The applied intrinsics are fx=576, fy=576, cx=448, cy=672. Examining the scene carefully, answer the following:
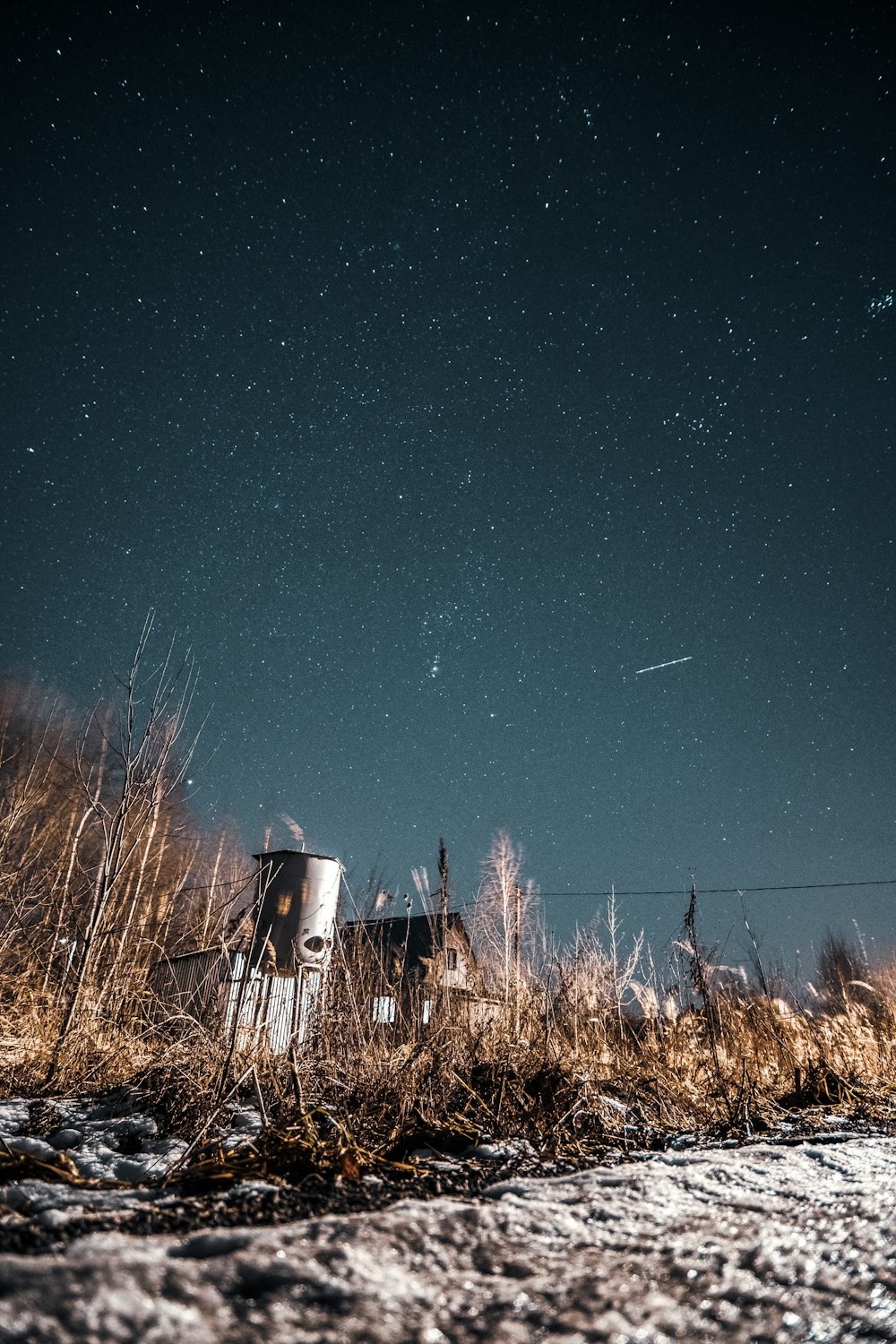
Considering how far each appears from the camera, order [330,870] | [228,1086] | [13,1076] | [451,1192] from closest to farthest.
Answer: [451,1192]
[228,1086]
[13,1076]
[330,870]

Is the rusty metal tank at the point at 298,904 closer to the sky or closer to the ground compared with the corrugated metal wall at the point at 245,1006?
closer to the sky

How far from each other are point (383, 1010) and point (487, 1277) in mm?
3004

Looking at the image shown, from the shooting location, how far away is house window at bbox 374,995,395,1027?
375cm

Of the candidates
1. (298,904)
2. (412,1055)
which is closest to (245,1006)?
(412,1055)

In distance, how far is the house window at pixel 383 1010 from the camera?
3.75 metres

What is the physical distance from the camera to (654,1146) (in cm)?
271

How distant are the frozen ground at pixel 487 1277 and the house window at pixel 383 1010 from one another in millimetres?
2281

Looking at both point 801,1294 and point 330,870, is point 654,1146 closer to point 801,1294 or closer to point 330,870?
point 801,1294

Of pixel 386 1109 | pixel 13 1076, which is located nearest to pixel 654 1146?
pixel 386 1109

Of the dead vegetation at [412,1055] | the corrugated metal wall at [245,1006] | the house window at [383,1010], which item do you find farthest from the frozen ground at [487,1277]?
the house window at [383,1010]

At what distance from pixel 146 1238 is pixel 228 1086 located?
2108mm

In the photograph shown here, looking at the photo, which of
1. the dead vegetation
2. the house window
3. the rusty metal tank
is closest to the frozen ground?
the dead vegetation

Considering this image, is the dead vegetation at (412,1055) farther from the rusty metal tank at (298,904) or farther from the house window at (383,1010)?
the rusty metal tank at (298,904)

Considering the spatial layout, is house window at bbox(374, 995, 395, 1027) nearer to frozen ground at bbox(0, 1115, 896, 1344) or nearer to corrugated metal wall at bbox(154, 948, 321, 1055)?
corrugated metal wall at bbox(154, 948, 321, 1055)
